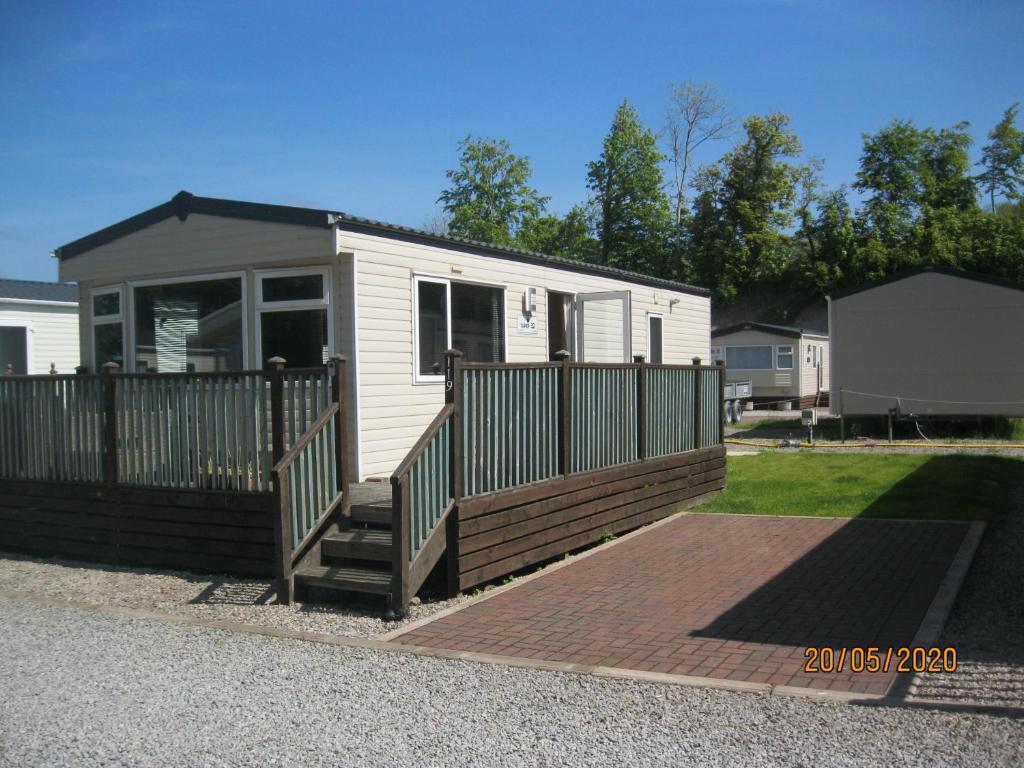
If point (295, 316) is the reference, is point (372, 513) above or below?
below

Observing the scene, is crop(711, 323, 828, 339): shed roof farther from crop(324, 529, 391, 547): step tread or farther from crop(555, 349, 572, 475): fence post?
crop(324, 529, 391, 547): step tread

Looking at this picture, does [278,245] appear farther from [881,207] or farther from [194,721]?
[881,207]

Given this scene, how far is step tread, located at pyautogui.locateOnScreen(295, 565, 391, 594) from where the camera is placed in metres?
6.41

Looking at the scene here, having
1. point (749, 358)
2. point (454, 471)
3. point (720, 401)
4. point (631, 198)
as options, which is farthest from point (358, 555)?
point (631, 198)

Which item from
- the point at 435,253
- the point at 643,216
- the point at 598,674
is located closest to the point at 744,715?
the point at 598,674

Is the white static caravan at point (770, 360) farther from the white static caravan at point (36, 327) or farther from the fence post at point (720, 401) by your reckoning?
the white static caravan at point (36, 327)

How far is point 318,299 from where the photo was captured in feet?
28.2

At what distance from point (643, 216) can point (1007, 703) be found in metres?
40.6

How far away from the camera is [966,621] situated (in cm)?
582

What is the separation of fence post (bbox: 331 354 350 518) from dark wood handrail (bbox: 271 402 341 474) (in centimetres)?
6

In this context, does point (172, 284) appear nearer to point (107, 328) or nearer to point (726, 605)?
point (107, 328)

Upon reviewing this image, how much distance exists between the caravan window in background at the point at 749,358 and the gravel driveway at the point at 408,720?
27.4m

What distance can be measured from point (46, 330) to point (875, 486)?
16.3 meters

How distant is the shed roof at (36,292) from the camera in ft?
60.3
